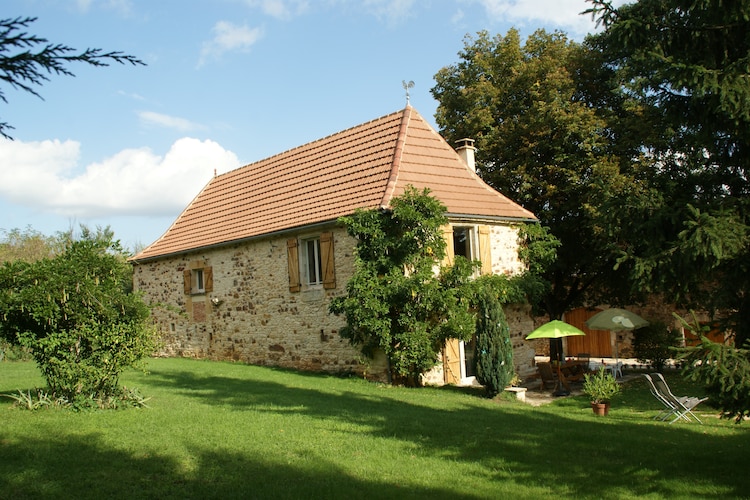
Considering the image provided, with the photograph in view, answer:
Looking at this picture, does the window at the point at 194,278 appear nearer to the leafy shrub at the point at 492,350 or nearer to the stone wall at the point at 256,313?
the stone wall at the point at 256,313

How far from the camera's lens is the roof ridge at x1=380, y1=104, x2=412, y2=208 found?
1463cm

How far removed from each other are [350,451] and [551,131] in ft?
47.5

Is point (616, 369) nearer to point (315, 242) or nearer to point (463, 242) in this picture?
point (463, 242)

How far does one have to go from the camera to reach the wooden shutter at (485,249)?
51.9 ft

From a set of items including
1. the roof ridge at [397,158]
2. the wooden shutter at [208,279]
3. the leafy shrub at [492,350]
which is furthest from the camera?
the wooden shutter at [208,279]

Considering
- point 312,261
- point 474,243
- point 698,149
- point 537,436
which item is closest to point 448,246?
point 474,243

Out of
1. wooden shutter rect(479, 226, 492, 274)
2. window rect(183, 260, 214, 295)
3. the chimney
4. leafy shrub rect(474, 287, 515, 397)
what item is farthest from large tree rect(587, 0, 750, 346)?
window rect(183, 260, 214, 295)

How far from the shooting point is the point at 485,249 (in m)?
15.9

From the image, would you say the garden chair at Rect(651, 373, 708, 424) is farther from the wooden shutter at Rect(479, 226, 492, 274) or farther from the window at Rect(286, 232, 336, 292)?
the window at Rect(286, 232, 336, 292)

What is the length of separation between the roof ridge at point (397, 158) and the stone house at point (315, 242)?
0.04m

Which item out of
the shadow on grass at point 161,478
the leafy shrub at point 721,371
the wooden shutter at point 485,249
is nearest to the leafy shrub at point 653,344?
the wooden shutter at point 485,249

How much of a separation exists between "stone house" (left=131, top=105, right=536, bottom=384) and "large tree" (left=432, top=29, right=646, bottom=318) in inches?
106

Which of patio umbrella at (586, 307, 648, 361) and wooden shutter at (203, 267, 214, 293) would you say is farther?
wooden shutter at (203, 267, 214, 293)

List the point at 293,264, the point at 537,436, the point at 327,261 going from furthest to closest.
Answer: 1. the point at 293,264
2. the point at 327,261
3. the point at 537,436
